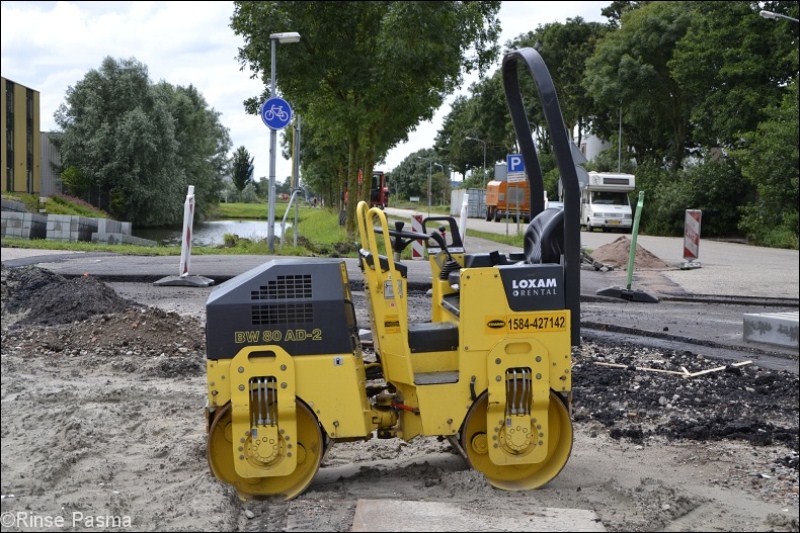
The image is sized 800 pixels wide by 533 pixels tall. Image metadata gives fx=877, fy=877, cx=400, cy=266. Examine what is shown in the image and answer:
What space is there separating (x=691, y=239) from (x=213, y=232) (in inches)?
692

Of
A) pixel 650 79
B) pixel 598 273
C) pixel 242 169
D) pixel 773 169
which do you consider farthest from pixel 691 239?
pixel 650 79

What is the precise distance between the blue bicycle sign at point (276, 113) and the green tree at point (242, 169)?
543 centimetres

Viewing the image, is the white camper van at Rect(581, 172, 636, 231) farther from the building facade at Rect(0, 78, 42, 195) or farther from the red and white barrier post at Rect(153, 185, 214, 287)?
the red and white barrier post at Rect(153, 185, 214, 287)

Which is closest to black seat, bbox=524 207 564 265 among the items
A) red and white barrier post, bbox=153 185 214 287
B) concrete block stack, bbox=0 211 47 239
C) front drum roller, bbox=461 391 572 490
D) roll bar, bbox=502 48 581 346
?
roll bar, bbox=502 48 581 346

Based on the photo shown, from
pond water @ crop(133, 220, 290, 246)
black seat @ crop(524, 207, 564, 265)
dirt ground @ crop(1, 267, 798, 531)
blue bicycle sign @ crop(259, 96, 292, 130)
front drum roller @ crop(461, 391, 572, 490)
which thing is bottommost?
dirt ground @ crop(1, 267, 798, 531)

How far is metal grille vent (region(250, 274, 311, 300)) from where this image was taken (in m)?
4.75

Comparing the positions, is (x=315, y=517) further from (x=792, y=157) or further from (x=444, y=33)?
(x=792, y=157)

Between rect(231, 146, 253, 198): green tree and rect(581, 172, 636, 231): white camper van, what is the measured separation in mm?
27220

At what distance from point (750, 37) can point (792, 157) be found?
30.3 ft

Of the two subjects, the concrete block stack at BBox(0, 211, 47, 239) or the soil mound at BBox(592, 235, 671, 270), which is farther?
the concrete block stack at BBox(0, 211, 47, 239)

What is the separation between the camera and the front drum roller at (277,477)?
4.77m

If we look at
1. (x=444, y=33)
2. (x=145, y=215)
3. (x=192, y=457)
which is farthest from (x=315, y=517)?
(x=145, y=215)

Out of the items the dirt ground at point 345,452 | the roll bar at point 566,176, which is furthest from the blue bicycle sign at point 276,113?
the roll bar at point 566,176

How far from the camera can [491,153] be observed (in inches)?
2758
